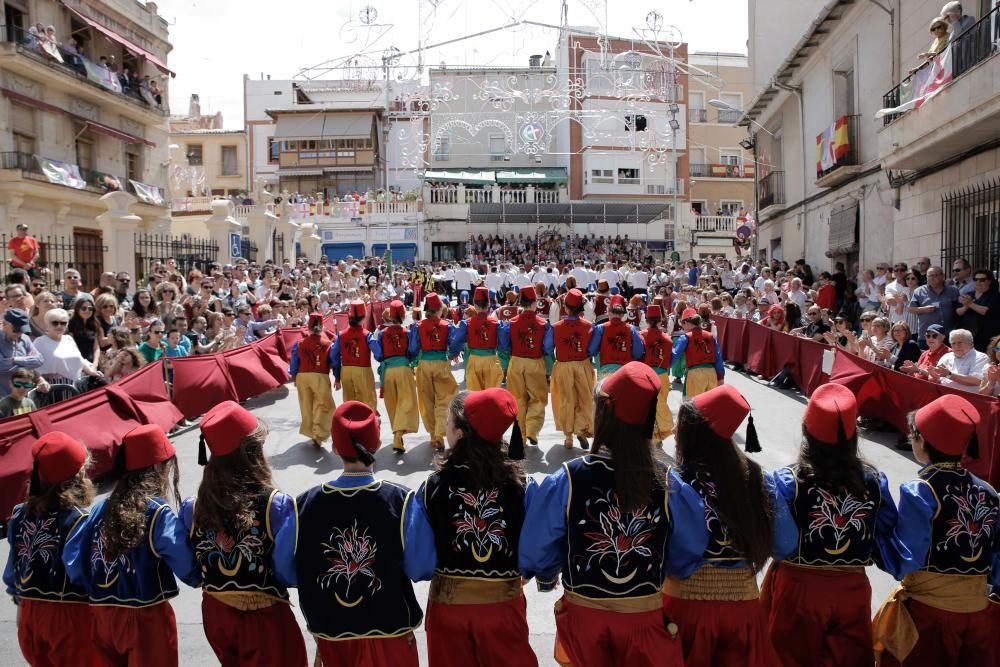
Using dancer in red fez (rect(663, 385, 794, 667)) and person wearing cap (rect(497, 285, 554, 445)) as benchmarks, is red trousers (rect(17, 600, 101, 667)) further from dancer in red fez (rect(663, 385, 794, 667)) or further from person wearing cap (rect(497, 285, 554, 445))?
person wearing cap (rect(497, 285, 554, 445))

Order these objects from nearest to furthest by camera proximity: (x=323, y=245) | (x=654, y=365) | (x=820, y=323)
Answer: (x=654, y=365), (x=820, y=323), (x=323, y=245)

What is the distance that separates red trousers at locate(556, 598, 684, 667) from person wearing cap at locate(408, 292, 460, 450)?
6.57m

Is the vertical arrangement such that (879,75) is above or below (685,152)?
below

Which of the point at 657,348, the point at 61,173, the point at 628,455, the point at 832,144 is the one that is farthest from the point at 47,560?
the point at 61,173

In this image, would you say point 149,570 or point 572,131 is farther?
point 572,131

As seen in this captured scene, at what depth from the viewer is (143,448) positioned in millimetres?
3648

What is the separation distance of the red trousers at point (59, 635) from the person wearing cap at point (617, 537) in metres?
1.98

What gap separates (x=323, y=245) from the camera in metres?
38.5

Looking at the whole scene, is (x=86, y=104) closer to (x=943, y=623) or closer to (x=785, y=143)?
(x=785, y=143)

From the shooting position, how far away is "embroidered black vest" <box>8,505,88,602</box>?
3.67 meters

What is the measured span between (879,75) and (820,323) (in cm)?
682

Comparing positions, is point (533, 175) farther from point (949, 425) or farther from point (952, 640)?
point (952, 640)

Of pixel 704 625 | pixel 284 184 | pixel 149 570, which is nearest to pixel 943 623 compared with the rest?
pixel 704 625

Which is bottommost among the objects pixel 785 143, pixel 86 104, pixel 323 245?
pixel 323 245
